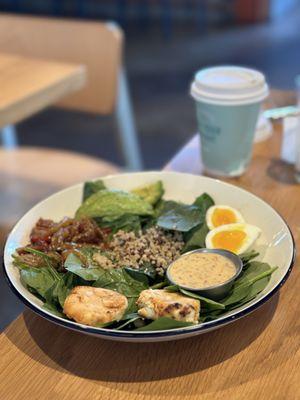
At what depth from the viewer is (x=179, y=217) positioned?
94 centimetres

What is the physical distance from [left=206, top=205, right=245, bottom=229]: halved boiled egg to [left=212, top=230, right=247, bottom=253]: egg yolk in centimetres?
4

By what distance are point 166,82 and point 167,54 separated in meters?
0.70

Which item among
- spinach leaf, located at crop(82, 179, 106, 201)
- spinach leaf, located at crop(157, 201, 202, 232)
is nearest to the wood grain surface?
spinach leaf, located at crop(82, 179, 106, 201)

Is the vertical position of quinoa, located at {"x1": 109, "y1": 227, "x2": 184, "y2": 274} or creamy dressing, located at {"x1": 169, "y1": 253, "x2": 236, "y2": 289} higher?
creamy dressing, located at {"x1": 169, "y1": 253, "x2": 236, "y2": 289}

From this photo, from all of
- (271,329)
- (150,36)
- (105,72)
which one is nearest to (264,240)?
(271,329)

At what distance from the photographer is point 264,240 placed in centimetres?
89

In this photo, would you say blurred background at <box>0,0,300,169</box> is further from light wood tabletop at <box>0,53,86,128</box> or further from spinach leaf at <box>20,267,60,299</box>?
spinach leaf at <box>20,267,60,299</box>

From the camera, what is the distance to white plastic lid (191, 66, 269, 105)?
1.08 m

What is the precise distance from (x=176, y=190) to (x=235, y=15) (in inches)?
185

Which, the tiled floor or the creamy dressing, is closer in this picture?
the creamy dressing

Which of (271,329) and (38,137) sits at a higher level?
(271,329)

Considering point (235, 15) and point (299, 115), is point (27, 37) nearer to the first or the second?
point (299, 115)

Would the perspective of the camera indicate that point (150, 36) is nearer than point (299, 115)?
No

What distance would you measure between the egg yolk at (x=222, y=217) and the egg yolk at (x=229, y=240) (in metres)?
0.04
